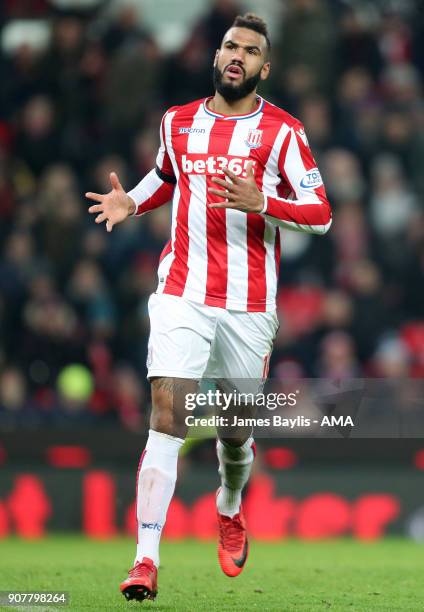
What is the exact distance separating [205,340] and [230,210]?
0.64m

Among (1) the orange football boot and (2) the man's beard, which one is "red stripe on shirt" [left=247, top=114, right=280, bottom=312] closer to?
(2) the man's beard

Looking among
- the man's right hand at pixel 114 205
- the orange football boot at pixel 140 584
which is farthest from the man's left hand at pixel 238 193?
the orange football boot at pixel 140 584

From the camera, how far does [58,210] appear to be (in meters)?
13.0

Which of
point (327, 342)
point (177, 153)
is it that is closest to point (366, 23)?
point (327, 342)

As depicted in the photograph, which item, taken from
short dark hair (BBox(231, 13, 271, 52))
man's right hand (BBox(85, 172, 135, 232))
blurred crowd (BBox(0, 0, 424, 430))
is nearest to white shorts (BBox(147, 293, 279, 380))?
man's right hand (BBox(85, 172, 135, 232))

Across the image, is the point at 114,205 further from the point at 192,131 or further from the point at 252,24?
the point at 252,24

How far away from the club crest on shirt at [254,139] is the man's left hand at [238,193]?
390mm

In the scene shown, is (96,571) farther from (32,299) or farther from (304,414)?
(32,299)

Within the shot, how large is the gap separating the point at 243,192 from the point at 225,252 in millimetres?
531

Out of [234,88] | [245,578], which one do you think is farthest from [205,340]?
[245,578]

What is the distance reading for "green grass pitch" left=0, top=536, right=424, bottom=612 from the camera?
6.19 meters

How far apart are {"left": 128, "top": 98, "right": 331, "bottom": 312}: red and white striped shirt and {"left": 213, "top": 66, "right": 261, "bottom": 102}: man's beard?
0.10 metres

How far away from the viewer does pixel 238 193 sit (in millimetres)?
6211

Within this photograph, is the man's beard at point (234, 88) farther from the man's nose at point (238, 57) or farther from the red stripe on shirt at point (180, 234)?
the red stripe on shirt at point (180, 234)
